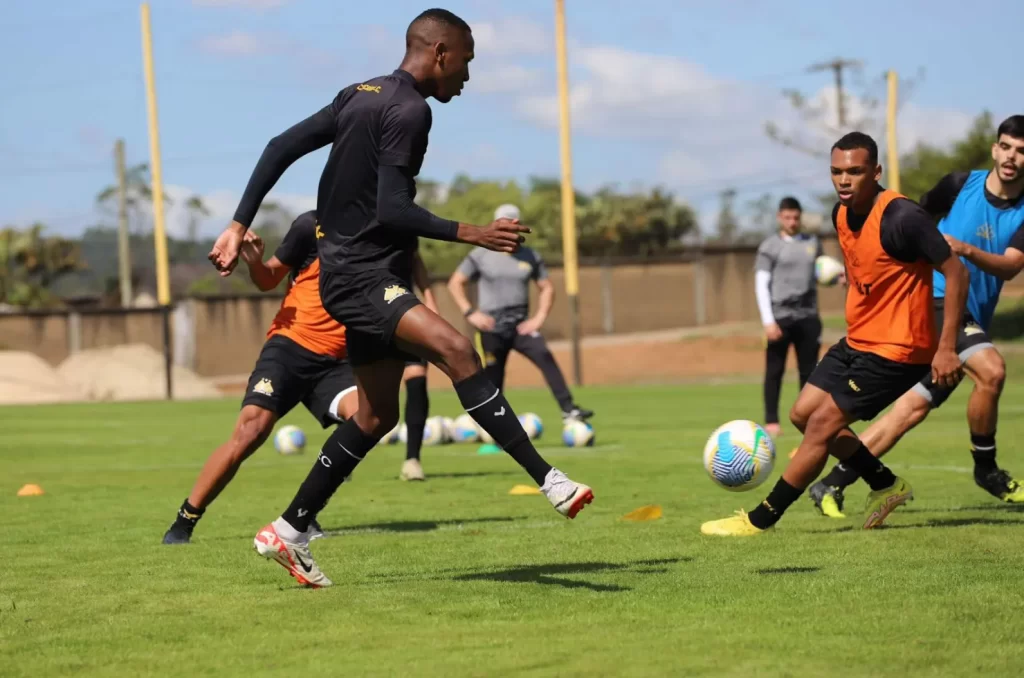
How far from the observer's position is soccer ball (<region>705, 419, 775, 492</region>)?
307 inches

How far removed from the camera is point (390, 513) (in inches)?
373

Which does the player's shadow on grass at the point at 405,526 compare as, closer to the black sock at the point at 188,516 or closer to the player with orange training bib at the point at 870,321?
the black sock at the point at 188,516

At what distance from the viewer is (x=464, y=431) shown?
16.5m

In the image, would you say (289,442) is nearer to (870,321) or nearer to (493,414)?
(870,321)

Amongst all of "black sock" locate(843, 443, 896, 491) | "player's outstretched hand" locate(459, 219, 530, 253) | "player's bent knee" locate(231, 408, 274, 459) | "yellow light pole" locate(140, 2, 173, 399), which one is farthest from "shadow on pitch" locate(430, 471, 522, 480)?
"yellow light pole" locate(140, 2, 173, 399)

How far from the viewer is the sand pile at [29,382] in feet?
125

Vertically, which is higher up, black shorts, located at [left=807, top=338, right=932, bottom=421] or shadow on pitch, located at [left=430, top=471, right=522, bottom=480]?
black shorts, located at [left=807, top=338, right=932, bottom=421]

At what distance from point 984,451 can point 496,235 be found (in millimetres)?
4330

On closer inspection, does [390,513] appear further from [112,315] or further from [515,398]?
[112,315]

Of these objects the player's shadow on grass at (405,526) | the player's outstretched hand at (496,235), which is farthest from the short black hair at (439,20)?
the player's shadow on grass at (405,526)

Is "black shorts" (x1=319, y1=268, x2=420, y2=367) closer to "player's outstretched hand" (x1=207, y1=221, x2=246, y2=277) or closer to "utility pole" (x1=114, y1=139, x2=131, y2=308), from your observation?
"player's outstretched hand" (x1=207, y1=221, x2=246, y2=277)

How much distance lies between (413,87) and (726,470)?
2.92 meters

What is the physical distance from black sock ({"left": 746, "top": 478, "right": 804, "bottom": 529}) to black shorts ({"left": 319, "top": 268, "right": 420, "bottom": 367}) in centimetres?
234

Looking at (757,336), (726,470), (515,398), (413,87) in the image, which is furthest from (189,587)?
(757,336)
